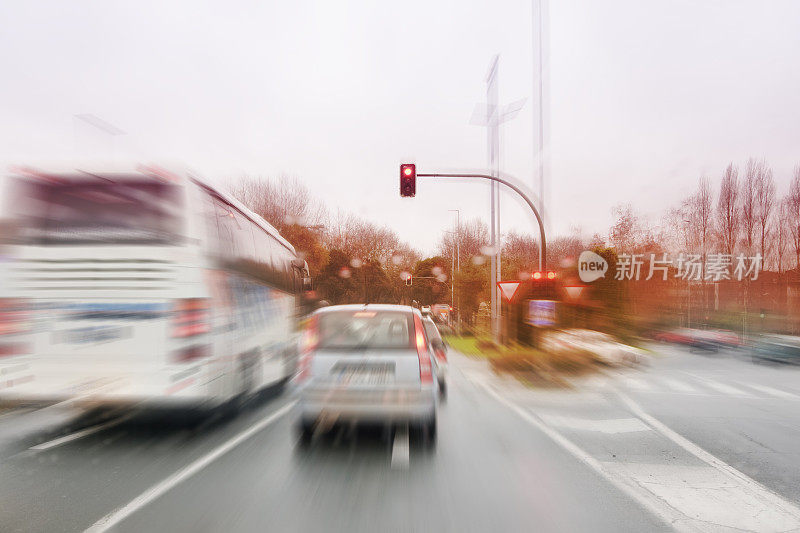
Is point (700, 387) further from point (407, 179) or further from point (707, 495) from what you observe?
point (707, 495)

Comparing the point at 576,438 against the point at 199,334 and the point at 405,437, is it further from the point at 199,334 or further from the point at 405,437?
the point at 199,334

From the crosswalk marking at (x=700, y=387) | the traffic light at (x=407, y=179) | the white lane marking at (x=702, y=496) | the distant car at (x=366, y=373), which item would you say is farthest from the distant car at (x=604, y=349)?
the distant car at (x=366, y=373)

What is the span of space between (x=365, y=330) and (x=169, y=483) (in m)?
2.60

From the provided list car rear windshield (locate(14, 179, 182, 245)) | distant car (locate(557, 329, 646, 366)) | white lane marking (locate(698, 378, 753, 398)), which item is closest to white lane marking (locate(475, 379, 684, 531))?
car rear windshield (locate(14, 179, 182, 245))

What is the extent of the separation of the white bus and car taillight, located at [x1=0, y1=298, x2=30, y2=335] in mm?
11

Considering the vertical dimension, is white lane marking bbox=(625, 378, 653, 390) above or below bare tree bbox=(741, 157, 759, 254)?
below

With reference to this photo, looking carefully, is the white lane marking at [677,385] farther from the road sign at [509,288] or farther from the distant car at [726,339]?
the distant car at [726,339]

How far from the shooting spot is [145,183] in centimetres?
677

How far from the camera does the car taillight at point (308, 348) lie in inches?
264

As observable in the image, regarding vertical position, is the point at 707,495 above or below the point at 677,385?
above

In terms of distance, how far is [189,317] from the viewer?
6.75 m

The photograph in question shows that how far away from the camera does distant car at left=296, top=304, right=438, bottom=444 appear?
643 centimetres

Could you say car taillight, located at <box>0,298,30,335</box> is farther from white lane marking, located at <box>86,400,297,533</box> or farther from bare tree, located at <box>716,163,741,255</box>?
bare tree, located at <box>716,163,741,255</box>

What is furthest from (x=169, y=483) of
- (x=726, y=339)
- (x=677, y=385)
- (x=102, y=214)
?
(x=726, y=339)
